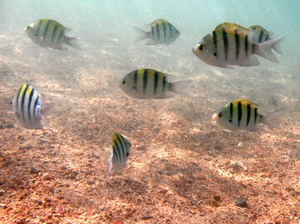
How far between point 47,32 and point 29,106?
6.57ft

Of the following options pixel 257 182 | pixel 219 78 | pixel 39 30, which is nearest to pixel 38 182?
pixel 39 30

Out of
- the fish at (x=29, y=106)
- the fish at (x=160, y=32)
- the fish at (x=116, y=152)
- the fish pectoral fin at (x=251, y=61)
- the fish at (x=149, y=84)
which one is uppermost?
the fish at (x=160, y=32)

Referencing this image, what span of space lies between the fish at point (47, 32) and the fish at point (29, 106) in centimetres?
174

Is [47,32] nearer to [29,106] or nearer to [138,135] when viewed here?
[29,106]

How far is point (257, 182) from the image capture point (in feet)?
9.70

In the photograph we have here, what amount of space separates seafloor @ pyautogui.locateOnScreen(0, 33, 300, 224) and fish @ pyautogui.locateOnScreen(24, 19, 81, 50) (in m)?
1.81

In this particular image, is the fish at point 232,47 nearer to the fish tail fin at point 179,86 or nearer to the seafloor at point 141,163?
the fish tail fin at point 179,86

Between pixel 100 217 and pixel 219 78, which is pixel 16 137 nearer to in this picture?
pixel 100 217

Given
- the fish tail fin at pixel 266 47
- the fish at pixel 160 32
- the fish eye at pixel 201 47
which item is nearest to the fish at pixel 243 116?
the fish tail fin at pixel 266 47

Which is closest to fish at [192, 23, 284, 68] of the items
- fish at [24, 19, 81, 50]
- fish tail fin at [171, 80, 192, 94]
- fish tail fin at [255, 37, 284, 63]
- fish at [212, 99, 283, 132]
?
fish tail fin at [255, 37, 284, 63]

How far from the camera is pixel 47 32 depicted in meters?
3.64

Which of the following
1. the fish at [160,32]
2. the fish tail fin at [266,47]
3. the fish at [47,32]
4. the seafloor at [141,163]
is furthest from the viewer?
the fish at [160,32]

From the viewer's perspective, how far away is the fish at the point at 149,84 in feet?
8.63

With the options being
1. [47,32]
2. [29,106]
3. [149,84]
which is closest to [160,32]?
[149,84]
